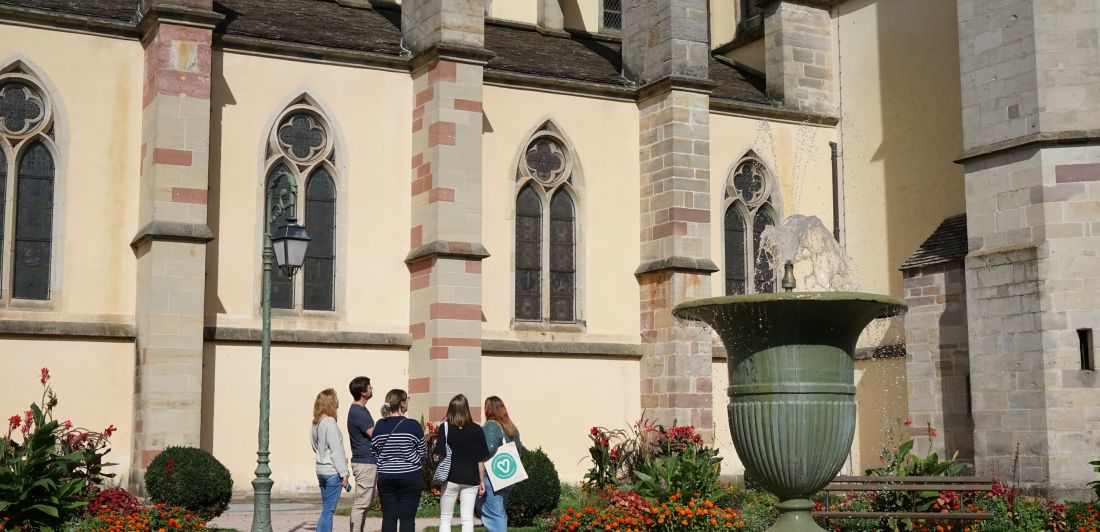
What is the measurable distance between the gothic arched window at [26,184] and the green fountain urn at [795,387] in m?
11.4

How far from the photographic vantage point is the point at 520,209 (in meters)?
21.1

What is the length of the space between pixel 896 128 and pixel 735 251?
3733 millimetres

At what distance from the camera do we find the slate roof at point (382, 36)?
1877cm

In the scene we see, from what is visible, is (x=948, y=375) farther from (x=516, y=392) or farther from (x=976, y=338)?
(x=516, y=392)

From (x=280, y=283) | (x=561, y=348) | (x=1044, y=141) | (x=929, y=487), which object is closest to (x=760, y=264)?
(x=561, y=348)

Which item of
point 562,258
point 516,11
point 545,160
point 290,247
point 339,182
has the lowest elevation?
point 290,247

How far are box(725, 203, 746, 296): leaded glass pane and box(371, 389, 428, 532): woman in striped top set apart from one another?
1228cm

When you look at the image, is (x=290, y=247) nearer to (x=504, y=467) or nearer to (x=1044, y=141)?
(x=504, y=467)

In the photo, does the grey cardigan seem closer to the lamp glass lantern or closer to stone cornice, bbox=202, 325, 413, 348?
the lamp glass lantern

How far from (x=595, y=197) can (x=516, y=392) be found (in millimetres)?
3837

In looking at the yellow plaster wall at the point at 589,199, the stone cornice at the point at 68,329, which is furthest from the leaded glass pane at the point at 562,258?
the stone cornice at the point at 68,329

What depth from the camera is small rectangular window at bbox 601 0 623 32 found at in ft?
86.7

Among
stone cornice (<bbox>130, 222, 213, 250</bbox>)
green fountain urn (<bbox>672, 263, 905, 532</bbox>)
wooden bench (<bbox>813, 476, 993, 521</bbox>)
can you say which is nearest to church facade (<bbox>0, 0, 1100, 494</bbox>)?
stone cornice (<bbox>130, 222, 213, 250</bbox>)

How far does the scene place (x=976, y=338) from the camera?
18375 millimetres
